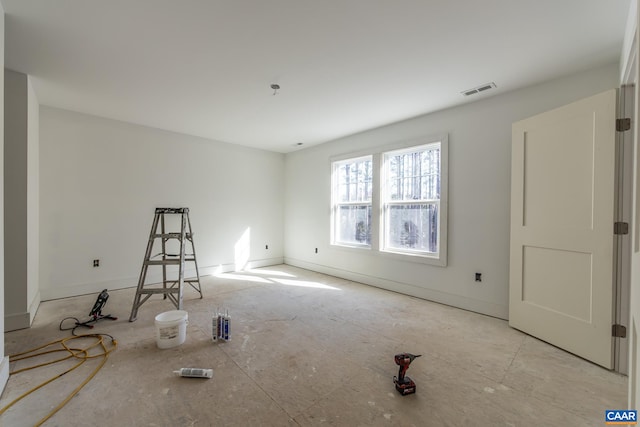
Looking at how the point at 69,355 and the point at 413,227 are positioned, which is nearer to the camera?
the point at 69,355

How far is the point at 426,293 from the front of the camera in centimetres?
372

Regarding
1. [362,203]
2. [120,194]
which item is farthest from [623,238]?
[120,194]

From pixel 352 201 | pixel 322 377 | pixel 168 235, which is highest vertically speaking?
pixel 352 201

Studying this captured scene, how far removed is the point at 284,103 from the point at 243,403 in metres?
3.02

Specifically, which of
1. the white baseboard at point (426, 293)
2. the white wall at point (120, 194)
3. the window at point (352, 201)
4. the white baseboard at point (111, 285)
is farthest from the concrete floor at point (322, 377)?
the window at point (352, 201)

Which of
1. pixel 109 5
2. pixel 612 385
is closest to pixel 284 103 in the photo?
pixel 109 5

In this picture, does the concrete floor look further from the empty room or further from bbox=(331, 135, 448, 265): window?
bbox=(331, 135, 448, 265): window

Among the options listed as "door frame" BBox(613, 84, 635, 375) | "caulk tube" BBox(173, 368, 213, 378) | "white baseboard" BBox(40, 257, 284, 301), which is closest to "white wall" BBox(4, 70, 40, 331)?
"white baseboard" BBox(40, 257, 284, 301)

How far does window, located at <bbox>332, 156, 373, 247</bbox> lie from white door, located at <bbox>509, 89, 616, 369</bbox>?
86.9 inches

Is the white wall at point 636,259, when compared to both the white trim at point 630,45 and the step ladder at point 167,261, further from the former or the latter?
the step ladder at point 167,261

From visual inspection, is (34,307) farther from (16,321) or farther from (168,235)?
(168,235)

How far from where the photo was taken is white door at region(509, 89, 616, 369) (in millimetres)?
2143

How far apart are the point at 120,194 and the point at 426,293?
15.2 feet

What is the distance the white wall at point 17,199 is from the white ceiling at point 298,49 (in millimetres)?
261
